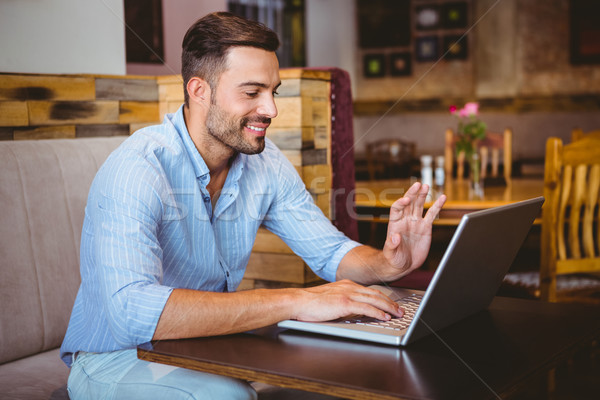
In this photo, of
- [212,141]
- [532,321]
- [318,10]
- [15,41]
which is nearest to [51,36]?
[15,41]

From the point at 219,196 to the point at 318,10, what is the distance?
7347 millimetres

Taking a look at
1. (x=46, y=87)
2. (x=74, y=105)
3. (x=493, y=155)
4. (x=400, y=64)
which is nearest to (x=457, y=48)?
(x=400, y=64)

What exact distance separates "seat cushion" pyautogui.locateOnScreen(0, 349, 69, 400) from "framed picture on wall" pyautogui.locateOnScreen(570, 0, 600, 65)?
7420 millimetres

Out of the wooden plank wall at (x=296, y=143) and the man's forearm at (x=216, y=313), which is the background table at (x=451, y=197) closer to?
the wooden plank wall at (x=296, y=143)

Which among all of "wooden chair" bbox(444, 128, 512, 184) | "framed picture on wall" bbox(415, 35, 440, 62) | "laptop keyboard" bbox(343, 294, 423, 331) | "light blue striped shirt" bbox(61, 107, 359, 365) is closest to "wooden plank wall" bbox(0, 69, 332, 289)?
"light blue striped shirt" bbox(61, 107, 359, 365)

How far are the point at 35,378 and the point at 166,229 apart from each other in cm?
58

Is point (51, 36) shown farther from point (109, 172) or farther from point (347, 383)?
point (347, 383)

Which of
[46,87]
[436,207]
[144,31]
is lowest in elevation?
[436,207]

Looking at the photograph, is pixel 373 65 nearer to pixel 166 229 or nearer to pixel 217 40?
pixel 217 40

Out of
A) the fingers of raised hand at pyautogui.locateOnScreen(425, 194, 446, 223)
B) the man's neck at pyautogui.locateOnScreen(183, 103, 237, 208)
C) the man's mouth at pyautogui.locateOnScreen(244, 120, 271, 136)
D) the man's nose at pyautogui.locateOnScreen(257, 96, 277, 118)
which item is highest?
the man's nose at pyautogui.locateOnScreen(257, 96, 277, 118)

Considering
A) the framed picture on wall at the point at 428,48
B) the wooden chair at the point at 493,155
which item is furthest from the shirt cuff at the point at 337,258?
the framed picture on wall at the point at 428,48

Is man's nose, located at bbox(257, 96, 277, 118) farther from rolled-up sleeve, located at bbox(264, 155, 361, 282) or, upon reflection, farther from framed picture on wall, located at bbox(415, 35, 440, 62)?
framed picture on wall, located at bbox(415, 35, 440, 62)

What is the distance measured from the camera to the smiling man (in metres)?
1.27

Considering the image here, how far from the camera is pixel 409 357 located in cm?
108
